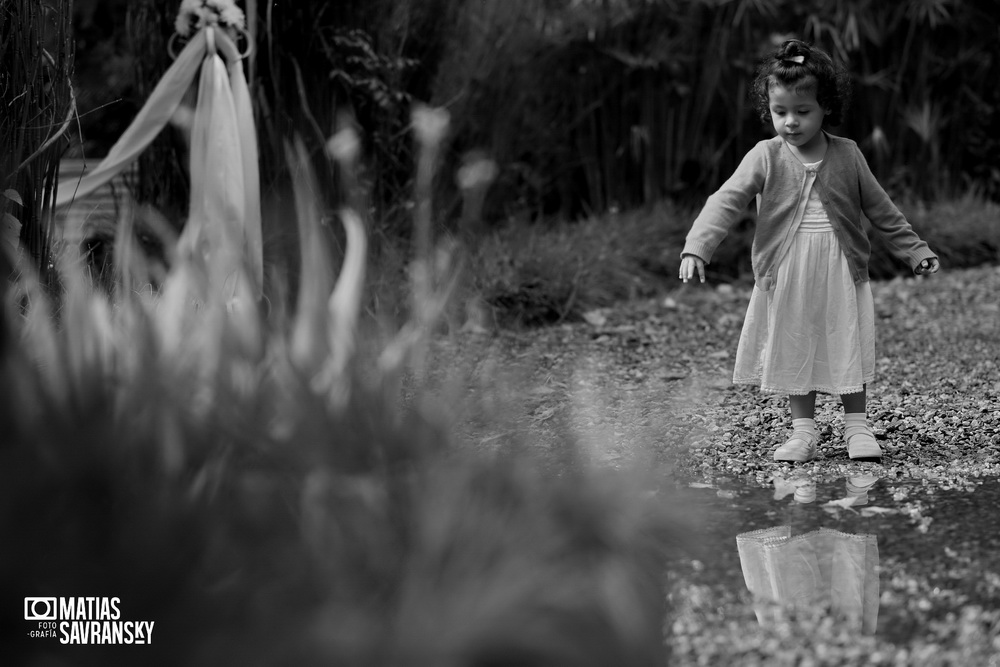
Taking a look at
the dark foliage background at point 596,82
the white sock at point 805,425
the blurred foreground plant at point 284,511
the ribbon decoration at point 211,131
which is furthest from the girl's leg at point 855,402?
the dark foliage background at point 596,82

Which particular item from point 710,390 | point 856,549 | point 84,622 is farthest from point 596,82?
point 84,622

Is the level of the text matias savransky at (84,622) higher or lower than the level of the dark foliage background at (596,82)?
lower

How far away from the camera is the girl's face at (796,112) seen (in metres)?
3.33

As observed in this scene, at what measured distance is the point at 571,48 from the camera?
7566mm

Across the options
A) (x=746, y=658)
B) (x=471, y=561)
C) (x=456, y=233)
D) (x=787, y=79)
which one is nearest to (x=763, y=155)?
(x=787, y=79)

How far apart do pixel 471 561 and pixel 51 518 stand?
550mm

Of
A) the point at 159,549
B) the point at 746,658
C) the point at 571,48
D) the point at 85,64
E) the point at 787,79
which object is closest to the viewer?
the point at 159,549

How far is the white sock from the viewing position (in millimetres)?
3429

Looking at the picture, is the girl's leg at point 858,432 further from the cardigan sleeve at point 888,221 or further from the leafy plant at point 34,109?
the leafy plant at point 34,109

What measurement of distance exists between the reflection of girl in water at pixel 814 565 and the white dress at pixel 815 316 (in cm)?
55

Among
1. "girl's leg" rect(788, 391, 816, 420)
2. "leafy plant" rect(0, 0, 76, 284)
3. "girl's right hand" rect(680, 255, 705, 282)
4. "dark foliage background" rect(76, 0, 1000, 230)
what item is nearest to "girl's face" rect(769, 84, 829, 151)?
"girl's right hand" rect(680, 255, 705, 282)

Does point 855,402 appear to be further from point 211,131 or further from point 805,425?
point 211,131

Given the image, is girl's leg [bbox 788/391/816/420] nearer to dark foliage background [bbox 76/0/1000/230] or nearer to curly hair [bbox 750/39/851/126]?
curly hair [bbox 750/39/851/126]

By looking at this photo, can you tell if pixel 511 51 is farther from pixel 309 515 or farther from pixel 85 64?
pixel 309 515
